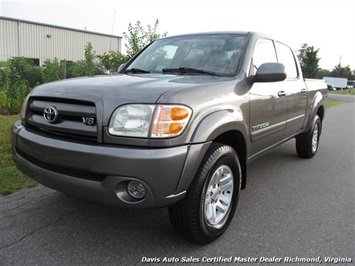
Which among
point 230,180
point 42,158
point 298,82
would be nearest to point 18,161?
point 42,158

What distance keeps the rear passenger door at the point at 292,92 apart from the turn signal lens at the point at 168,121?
2.17 metres

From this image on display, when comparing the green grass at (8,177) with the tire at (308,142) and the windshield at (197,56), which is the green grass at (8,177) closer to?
the windshield at (197,56)

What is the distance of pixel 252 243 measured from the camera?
2.72 meters

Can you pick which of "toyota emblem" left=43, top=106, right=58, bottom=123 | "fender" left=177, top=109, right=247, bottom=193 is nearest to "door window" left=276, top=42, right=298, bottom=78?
"fender" left=177, top=109, right=247, bottom=193

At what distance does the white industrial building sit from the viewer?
21938 millimetres

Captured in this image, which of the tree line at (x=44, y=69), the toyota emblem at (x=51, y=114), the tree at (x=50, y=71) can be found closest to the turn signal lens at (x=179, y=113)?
the toyota emblem at (x=51, y=114)

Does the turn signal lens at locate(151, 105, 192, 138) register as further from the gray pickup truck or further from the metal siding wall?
the metal siding wall

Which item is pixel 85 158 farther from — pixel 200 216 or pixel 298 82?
pixel 298 82

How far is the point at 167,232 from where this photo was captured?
9.34 ft

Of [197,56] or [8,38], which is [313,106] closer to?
[197,56]

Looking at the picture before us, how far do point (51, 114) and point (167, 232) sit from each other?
1.39m

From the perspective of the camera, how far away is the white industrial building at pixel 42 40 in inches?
864

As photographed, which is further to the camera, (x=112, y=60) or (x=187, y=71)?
(x=112, y=60)

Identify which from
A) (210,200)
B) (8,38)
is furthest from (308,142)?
(8,38)
